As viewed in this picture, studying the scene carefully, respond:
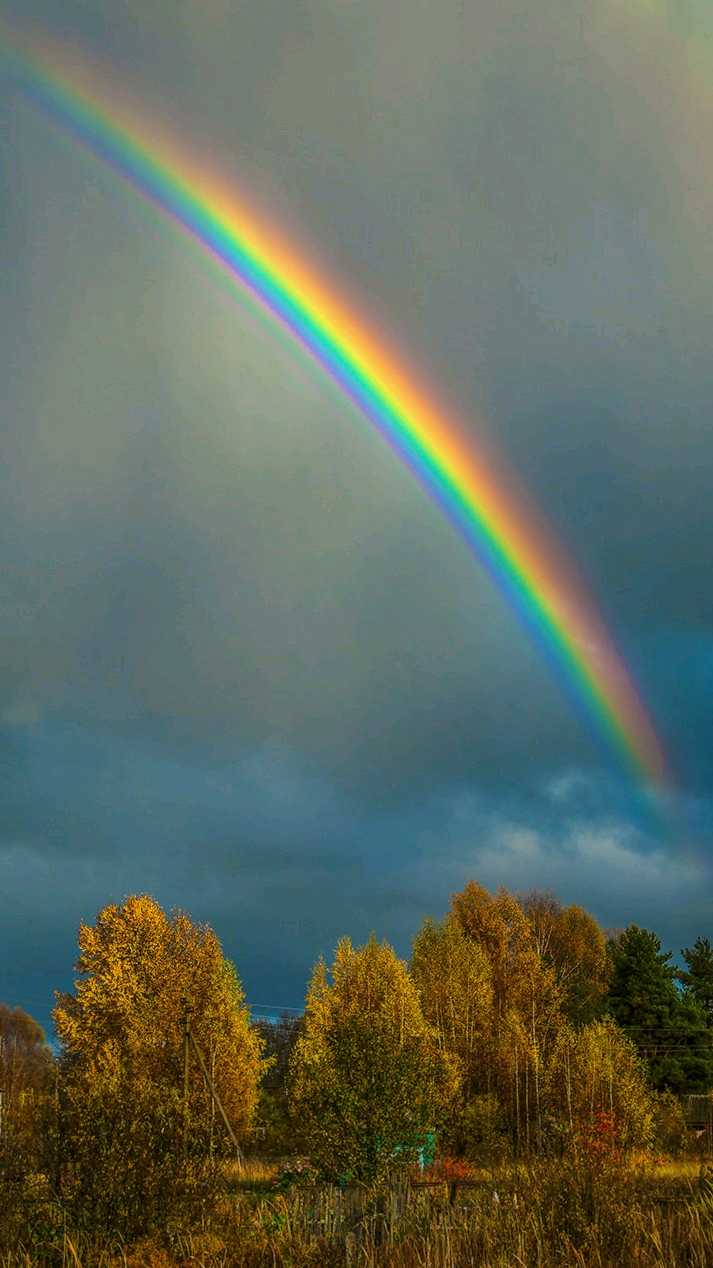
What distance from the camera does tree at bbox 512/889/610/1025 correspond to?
9069 centimetres

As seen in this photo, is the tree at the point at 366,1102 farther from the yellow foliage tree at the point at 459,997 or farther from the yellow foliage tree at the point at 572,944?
the yellow foliage tree at the point at 572,944

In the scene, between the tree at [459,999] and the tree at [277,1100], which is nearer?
the tree at [277,1100]

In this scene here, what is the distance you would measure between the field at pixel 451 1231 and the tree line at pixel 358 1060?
0.58 m

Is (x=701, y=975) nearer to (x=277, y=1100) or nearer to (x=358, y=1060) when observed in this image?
(x=277, y=1100)

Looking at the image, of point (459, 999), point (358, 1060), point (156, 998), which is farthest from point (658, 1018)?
point (358, 1060)

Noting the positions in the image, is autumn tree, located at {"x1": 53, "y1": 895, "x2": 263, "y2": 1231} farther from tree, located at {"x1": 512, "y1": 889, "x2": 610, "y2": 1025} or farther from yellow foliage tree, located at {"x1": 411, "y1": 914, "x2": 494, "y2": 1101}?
tree, located at {"x1": 512, "y1": 889, "x2": 610, "y2": 1025}

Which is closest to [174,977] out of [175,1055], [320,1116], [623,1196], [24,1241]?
[175,1055]

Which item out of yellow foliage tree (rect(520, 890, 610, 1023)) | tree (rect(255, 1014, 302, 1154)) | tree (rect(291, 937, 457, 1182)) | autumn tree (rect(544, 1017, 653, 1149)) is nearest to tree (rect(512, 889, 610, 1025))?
yellow foliage tree (rect(520, 890, 610, 1023))

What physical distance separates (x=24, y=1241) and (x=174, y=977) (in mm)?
33243

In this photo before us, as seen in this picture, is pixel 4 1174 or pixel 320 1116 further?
pixel 320 1116

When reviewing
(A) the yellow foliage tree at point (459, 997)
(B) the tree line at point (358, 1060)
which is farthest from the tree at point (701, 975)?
(A) the yellow foliage tree at point (459, 997)

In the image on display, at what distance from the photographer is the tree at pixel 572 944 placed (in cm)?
9069

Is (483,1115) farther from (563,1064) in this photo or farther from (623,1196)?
(623,1196)

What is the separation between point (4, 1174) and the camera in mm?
15117
